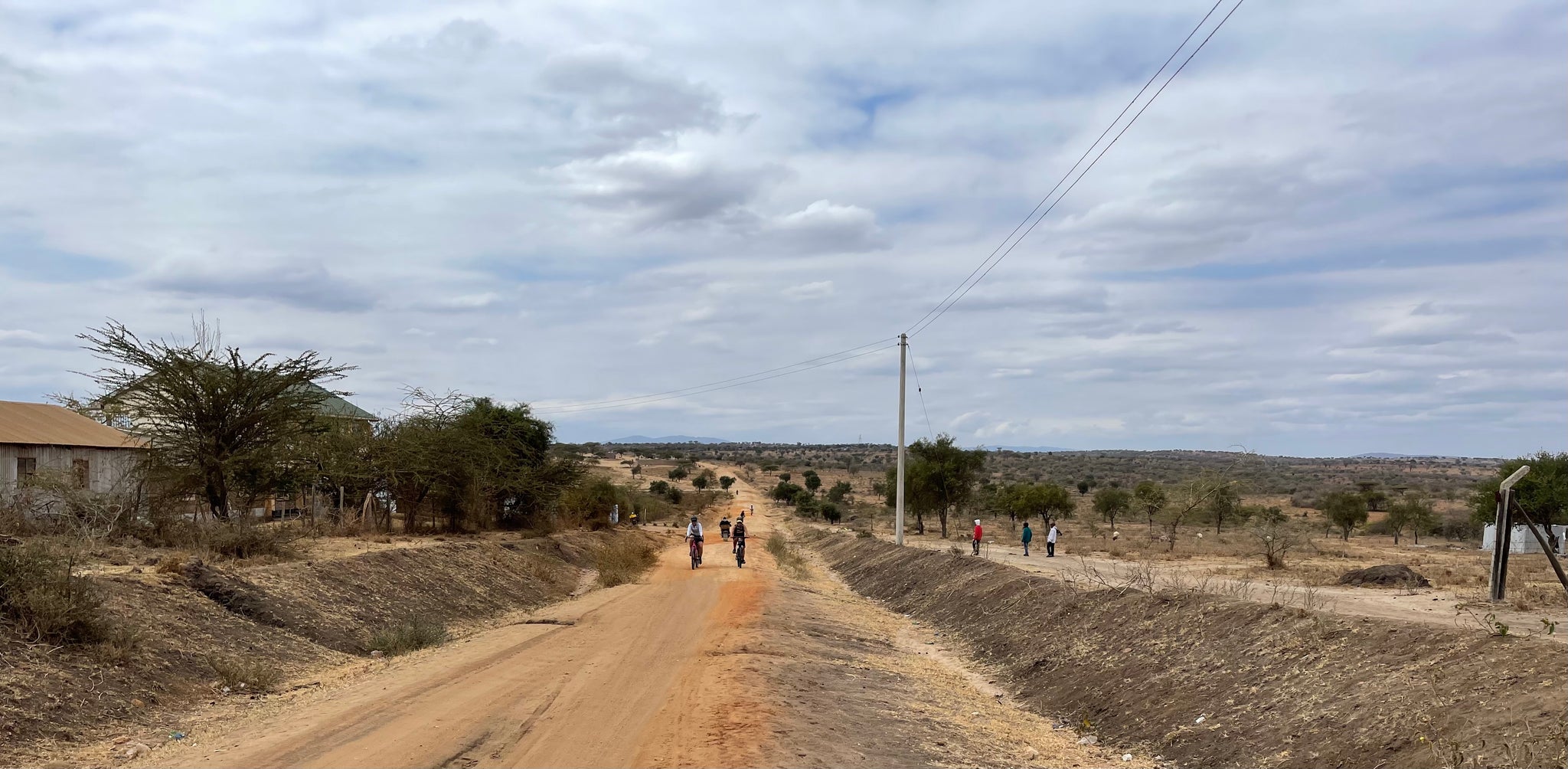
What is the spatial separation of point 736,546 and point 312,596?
17427 millimetres

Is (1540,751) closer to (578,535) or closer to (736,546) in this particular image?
(736,546)

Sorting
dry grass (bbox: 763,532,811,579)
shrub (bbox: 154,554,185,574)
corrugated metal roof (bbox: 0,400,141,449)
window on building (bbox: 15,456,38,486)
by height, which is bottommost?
dry grass (bbox: 763,532,811,579)

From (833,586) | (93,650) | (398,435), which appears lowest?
(833,586)

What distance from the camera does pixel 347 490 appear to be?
34500mm

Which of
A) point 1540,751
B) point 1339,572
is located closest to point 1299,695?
point 1540,751

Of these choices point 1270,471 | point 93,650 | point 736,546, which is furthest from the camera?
point 1270,471

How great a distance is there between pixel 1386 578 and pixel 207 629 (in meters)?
25.9

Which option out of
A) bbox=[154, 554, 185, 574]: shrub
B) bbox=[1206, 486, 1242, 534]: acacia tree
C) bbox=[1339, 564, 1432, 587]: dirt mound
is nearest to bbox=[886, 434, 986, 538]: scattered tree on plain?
bbox=[1206, 486, 1242, 534]: acacia tree

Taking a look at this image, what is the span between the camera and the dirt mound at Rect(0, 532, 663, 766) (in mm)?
10523

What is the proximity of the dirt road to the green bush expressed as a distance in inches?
26.1

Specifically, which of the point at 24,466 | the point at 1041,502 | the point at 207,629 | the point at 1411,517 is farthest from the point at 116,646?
the point at 1411,517

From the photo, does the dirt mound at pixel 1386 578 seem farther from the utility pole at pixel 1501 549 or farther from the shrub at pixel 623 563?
the shrub at pixel 623 563

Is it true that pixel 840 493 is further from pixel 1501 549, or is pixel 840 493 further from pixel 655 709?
pixel 655 709

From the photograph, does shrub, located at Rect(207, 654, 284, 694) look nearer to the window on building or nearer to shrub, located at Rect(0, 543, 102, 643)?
shrub, located at Rect(0, 543, 102, 643)
